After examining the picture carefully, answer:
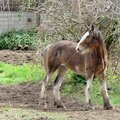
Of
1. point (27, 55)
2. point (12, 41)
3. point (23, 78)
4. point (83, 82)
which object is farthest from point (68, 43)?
point (12, 41)

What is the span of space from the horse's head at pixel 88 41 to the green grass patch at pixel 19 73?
4.57m

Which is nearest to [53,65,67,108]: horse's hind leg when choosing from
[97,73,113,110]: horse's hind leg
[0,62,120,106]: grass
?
[97,73,113,110]: horse's hind leg

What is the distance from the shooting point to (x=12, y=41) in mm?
25234

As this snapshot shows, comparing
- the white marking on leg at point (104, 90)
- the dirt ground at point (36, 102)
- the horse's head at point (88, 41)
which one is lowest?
the dirt ground at point (36, 102)

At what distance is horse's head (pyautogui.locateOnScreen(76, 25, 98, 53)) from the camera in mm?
9961

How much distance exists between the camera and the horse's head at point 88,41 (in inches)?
392

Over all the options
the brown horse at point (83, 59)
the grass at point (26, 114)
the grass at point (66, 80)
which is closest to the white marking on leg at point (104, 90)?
the brown horse at point (83, 59)

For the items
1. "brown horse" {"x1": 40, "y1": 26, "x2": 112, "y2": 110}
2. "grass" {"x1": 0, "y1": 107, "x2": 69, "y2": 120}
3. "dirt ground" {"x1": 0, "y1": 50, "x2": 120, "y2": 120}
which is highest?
"brown horse" {"x1": 40, "y1": 26, "x2": 112, "y2": 110}

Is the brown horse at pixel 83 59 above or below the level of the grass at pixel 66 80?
above

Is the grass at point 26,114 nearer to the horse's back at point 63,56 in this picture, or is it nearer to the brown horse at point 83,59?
the brown horse at point 83,59

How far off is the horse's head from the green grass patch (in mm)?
4574

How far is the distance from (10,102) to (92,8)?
3.01 meters

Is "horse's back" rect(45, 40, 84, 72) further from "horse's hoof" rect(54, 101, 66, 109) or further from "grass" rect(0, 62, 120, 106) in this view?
"grass" rect(0, 62, 120, 106)

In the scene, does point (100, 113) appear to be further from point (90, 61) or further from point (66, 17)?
point (66, 17)
